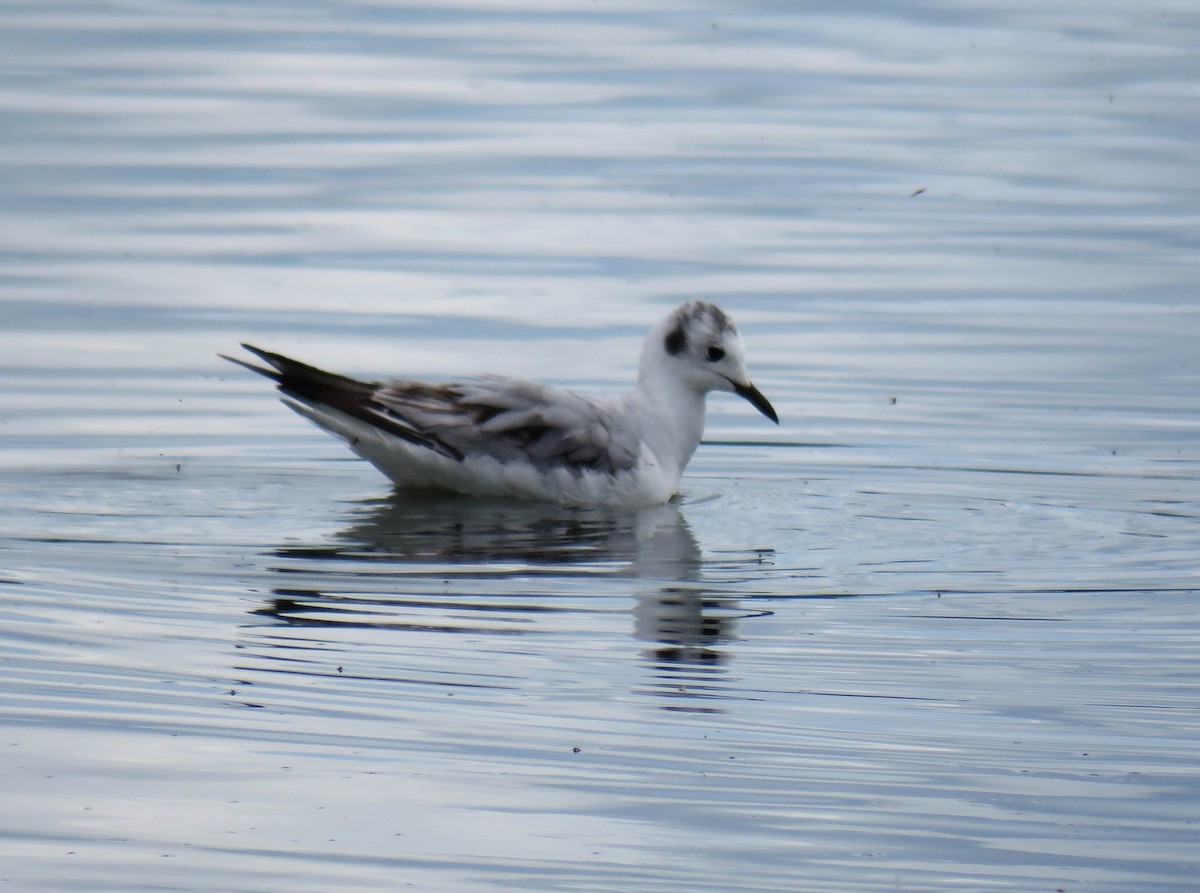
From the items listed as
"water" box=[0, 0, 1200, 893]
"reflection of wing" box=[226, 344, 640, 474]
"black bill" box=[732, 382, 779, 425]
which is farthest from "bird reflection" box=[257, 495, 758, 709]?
"black bill" box=[732, 382, 779, 425]

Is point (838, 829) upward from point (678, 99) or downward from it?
downward

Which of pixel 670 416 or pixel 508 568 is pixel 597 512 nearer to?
pixel 670 416

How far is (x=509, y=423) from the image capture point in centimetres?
1106

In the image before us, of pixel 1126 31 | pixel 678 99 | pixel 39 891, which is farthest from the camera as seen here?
pixel 1126 31

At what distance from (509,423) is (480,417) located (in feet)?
0.48

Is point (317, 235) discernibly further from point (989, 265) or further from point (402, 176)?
point (989, 265)

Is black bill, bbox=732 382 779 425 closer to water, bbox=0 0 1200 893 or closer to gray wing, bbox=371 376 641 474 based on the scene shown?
water, bbox=0 0 1200 893

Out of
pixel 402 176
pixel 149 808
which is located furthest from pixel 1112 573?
pixel 402 176

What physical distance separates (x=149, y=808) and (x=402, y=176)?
11.6 m

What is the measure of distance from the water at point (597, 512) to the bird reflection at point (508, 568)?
39mm

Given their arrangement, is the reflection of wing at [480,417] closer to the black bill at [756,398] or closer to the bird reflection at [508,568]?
the bird reflection at [508,568]

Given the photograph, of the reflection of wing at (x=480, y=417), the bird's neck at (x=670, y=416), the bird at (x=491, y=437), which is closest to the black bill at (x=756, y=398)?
the bird's neck at (x=670, y=416)

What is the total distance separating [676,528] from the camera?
10.6 meters

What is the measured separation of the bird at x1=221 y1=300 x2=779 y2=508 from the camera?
10961 mm
